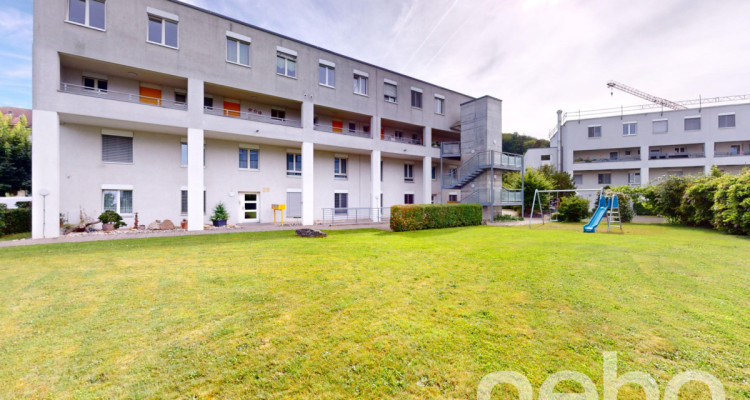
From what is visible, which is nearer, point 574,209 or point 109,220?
point 109,220

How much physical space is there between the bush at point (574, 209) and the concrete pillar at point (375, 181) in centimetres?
1358

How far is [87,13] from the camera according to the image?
41.8 ft

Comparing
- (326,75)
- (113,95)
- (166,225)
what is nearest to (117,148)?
(113,95)

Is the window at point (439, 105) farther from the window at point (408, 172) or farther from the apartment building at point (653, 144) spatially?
the apartment building at point (653, 144)

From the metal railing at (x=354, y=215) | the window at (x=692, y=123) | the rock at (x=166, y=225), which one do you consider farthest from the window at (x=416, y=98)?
the window at (x=692, y=123)

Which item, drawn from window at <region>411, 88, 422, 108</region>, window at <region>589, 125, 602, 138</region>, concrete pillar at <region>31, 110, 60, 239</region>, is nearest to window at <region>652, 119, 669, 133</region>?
window at <region>589, 125, 602, 138</region>

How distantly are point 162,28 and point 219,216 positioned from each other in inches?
403

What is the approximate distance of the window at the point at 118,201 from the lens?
48.3ft

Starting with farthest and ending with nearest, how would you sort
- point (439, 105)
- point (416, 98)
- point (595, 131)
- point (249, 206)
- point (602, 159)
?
1. point (595, 131)
2. point (602, 159)
3. point (439, 105)
4. point (416, 98)
5. point (249, 206)

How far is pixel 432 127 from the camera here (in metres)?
→ 24.5

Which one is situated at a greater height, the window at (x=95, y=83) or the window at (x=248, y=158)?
the window at (x=95, y=83)

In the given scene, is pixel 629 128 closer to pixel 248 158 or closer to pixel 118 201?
pixel 248 158

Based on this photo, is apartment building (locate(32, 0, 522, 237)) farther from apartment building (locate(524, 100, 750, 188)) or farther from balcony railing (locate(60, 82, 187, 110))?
apartment building (locate(524, 100, 750, 188))

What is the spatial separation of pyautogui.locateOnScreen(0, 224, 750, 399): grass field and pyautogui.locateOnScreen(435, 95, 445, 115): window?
20318mm
